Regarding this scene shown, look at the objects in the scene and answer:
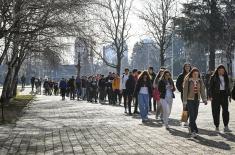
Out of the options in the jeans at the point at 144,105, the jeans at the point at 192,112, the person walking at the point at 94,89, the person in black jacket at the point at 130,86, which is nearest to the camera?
the jeans at the point at 192,112

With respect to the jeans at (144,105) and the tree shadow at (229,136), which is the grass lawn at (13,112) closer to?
the jeans at (144,105)

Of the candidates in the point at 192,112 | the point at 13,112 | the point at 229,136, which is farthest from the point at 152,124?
the point at 13,112

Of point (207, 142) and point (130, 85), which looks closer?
point (207, 142)

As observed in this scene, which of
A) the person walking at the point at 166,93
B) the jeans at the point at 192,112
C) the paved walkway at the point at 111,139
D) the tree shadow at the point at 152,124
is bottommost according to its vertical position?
the paved walkway at the point at 111,139

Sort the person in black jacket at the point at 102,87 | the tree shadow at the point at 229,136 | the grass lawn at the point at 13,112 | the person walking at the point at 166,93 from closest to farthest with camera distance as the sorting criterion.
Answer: the tree shadow at the point at 229,136 < the person walking at the point at 166,93 < the grass lawn at the point at 13,112 < the person in black jacket at the point at 102,87

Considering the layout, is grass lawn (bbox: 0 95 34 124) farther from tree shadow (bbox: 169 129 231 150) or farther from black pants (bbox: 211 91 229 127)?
black pants (bbox: 211 91 229 127)

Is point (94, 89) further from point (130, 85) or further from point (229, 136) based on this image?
point (229, 136)

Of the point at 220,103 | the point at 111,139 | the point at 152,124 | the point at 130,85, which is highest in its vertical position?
the point at 130,85

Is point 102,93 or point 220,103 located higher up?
point 102,93

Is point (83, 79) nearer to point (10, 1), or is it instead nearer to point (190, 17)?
point (190, 17)

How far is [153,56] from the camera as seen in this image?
129 m

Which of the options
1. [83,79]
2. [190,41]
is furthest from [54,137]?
[190,41]

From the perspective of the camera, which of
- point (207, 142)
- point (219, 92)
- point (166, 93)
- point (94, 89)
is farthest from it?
point (94, 89)

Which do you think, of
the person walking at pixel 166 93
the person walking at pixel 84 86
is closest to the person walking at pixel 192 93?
the person walking at pixel 166 93
